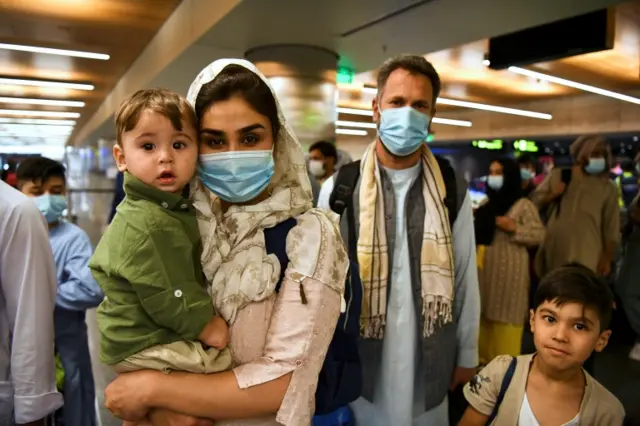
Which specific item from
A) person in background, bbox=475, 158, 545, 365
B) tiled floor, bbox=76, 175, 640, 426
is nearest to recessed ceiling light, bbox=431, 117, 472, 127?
tiled floor, bbox=76, 175, 640, 426

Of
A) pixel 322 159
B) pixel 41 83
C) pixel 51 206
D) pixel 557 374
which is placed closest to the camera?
pixel 557 374

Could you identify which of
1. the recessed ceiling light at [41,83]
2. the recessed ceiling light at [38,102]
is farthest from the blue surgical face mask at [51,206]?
the recessed ceiling light at [38,102]

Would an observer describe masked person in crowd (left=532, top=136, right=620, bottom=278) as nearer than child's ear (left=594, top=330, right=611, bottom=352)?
No

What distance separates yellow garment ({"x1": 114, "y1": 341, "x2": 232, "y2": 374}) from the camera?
3.36ft

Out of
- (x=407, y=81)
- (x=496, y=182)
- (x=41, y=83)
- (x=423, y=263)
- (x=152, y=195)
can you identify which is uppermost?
(x=41, y=83)

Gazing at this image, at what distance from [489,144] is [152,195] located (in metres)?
13.4

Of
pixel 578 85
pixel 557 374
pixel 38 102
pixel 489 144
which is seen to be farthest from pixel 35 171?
pixel 489 144

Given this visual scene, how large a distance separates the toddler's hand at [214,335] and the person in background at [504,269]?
9.74ft

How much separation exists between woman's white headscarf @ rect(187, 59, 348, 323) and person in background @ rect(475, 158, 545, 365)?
279cm

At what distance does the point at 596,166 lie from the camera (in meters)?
4.24

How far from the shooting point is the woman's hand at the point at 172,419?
1.04 metres

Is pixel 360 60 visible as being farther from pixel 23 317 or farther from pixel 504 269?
pixel 23 317

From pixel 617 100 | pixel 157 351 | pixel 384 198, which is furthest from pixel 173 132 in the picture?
pixel 617 100

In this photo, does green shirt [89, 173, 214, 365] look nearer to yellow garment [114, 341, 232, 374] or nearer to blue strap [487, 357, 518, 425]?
yellow garment [114, 341, 232, 374]
